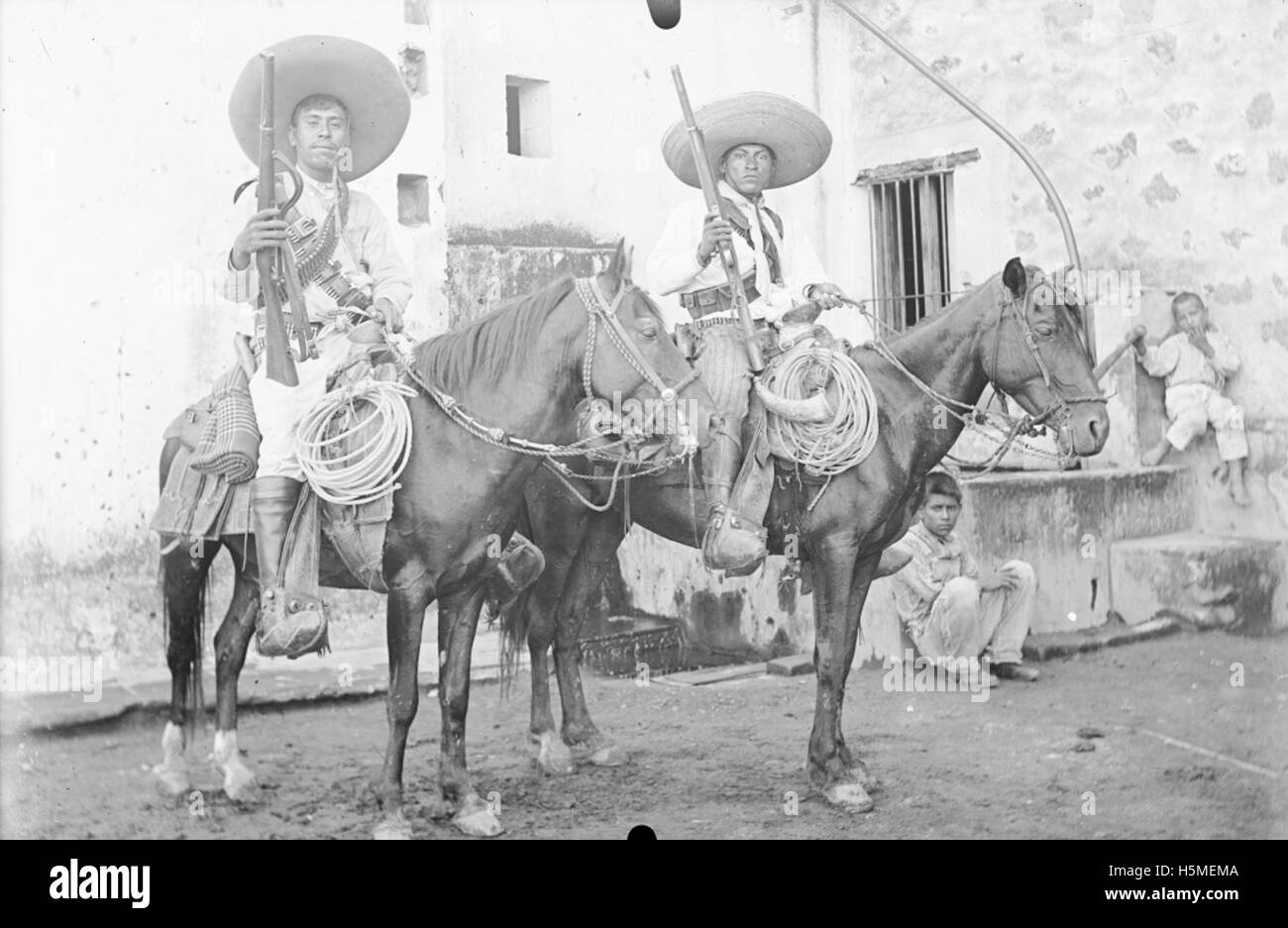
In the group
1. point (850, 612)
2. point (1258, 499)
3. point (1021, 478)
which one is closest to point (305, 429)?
point (850, 612)

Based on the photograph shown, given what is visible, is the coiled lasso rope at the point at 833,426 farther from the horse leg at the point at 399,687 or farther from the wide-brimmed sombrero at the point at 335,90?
the wide-brimmed sombrero at the point at 335,90

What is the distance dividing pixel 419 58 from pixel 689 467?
92.5 inches

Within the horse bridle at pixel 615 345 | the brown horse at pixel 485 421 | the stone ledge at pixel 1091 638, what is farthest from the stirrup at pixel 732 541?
the stone ledge at pixel 1091 638

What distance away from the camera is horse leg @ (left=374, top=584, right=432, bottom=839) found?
4664 millimetres

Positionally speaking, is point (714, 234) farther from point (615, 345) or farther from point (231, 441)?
point (231, 441)

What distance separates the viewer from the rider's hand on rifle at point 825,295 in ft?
18.7

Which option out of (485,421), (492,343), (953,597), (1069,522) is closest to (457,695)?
(485,421)

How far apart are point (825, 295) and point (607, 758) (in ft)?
6.66

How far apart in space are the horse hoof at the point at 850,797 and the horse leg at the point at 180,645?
231 cm

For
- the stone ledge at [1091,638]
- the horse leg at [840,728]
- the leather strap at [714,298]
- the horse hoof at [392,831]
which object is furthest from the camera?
the stone ledge at [1091,638]

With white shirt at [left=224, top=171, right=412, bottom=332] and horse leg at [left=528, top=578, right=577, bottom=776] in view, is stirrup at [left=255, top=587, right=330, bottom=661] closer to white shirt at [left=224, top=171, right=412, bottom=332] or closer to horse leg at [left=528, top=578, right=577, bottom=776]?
white shirt at [left=224, top=171, right=412, bottom=332]

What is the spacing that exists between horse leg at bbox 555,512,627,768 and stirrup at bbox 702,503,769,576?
2.03ft

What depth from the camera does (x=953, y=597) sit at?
6.52 metres
